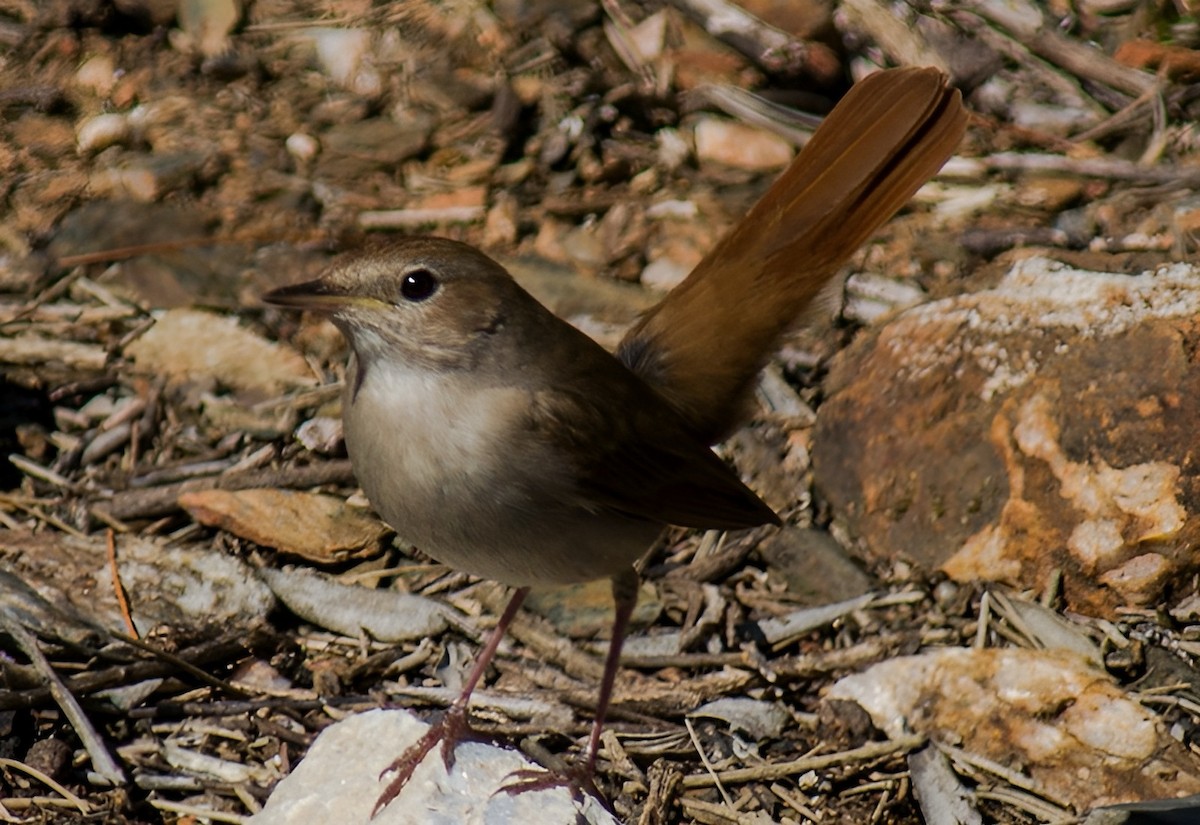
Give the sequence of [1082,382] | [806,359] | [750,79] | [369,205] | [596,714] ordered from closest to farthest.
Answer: [596,714], [1082,382], [806,359], [369,205], [750,79]

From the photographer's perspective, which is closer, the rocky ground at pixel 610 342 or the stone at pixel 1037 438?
the rocky ground at pixel 610 342

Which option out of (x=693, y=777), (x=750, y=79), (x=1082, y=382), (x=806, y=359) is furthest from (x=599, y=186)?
(x=693, y=777)

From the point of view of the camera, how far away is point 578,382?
4.20m

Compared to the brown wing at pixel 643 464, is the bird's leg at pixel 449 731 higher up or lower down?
lower down

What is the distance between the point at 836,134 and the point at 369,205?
2.36 m

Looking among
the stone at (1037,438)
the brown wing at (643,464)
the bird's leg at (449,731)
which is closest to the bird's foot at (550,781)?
the bird's leg at (449,731)

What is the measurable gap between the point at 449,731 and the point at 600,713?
18.2 inches

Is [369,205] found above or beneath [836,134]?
beneath

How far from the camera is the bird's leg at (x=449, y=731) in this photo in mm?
3898

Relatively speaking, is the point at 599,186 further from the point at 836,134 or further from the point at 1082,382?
the point at 1082,382

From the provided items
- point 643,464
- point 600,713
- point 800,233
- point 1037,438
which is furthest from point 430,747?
point 1037,438

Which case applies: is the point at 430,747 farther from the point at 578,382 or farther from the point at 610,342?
A: the point at 610,342

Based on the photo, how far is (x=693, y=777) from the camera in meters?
4.24

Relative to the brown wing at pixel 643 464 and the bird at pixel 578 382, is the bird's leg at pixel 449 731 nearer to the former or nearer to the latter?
the bird at pixel 578 382
